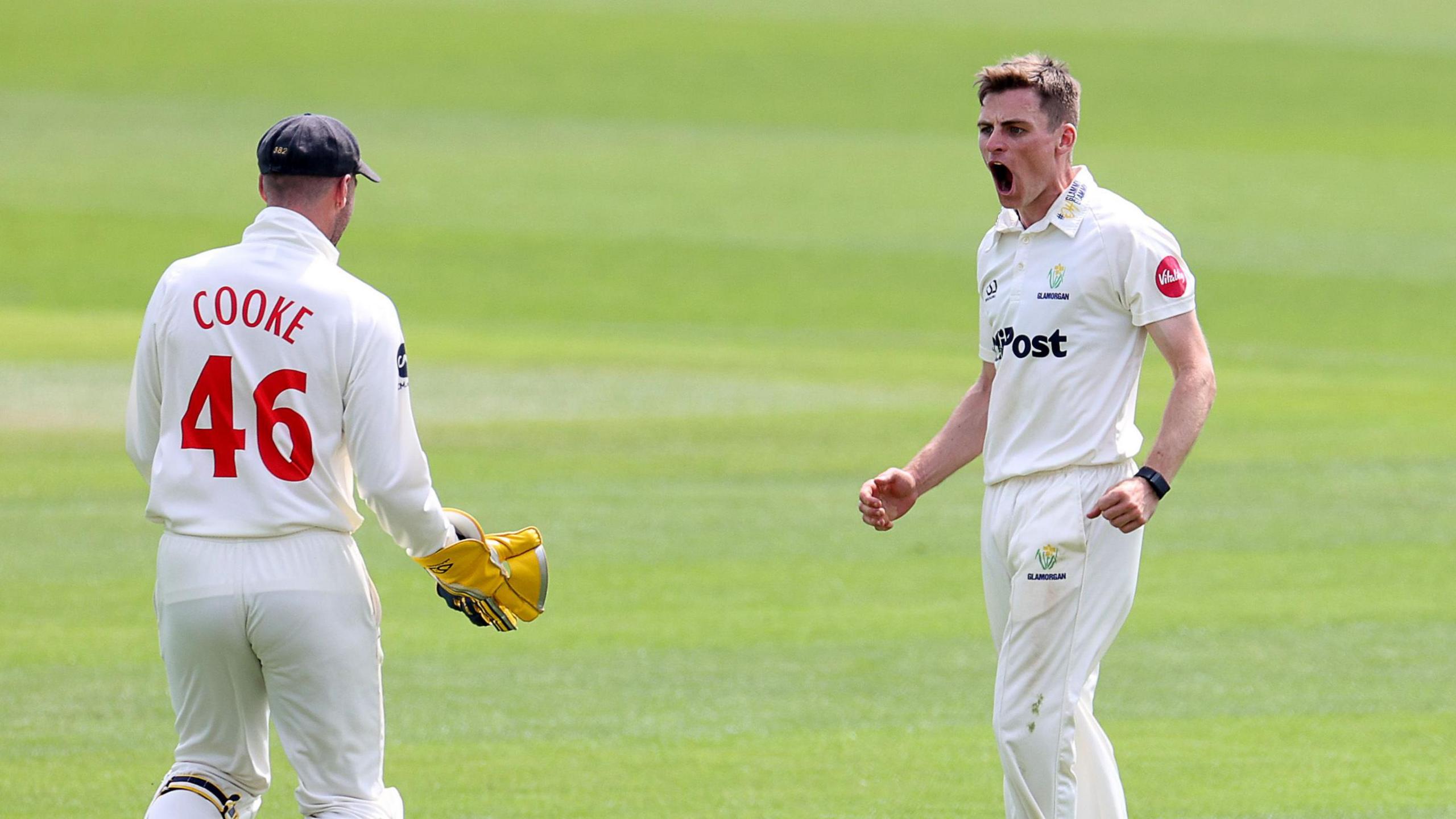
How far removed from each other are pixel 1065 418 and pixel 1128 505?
0.41 meters

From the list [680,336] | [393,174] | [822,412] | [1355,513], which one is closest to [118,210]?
[393,174]

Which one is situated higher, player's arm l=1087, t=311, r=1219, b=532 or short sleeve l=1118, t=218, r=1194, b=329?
short sleeve l=1118, t=218, r=1194, b=329

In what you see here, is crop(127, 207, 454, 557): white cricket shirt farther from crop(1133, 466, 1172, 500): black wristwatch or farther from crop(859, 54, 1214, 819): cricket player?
crop(1133, 466, 1172, 500): black wristwatch

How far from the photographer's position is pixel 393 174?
31.9 metres

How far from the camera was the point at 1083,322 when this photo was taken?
5102 millimetres

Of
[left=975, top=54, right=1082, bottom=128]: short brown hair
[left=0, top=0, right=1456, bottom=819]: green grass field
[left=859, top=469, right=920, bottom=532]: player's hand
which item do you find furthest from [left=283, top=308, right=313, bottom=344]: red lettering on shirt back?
[left=0, top=0, right=1456, bottom=819]: green grass field

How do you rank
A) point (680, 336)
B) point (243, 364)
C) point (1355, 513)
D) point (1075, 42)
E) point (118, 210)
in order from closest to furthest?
point (243, 364)
point (1355, 513)
point (680, 336)
point (118, 210)
point (1075, 42)

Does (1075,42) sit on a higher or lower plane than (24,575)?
higher

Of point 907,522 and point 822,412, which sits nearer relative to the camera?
point 907,522

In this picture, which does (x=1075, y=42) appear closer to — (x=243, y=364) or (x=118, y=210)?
(x=118, y=210)

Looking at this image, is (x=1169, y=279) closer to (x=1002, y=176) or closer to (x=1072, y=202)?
(x=1072, y=202)

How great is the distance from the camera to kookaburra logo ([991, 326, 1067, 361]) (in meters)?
5.12

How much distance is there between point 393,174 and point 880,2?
21.0m

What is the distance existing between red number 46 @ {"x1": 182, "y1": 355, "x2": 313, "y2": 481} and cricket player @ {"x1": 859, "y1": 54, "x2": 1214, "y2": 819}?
1.89 m
